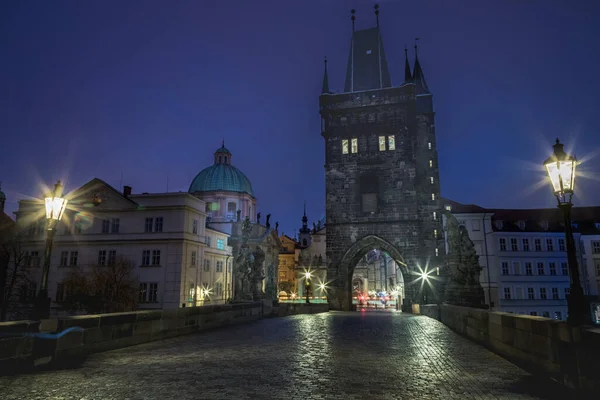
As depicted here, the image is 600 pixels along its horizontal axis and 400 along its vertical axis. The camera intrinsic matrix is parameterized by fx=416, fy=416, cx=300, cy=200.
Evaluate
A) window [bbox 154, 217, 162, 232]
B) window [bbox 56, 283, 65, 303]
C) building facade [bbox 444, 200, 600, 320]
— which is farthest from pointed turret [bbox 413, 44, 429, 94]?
window [bbox 56, 283, 65, 303]

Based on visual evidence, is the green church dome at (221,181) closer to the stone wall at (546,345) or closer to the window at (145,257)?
the window at (145,257)

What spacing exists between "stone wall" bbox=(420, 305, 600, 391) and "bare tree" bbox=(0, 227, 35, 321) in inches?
1407

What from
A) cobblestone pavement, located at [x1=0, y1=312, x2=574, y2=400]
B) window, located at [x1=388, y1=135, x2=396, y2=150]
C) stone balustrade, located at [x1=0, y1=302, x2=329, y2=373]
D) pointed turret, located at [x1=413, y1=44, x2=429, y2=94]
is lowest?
cobblestone pavement, located at [x1=0, y1=312, x2=574, y2=400]

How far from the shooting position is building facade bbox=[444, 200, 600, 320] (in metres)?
50.2

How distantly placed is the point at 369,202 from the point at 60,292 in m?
33.6

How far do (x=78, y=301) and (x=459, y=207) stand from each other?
44341mm

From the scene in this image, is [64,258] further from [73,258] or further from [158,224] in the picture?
[158,224]

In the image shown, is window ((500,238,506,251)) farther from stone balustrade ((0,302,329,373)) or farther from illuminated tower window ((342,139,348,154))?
stone balustrade ((0,302,329,373))

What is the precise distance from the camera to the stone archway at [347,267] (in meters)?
→ 40.0

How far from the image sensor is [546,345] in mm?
7461

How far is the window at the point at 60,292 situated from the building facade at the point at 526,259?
43928mm

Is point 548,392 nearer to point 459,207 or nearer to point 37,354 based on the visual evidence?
point 37,354

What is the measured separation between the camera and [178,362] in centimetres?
871

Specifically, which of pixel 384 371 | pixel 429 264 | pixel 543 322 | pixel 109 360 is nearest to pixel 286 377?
pixel 384 371
